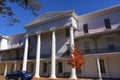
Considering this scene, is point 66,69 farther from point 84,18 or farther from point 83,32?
point 84,18

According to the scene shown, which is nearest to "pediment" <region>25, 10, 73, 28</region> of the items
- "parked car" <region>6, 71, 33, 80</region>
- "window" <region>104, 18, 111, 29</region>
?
"window" <region>104, 18, 111, 29</region>

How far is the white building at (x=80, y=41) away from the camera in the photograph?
20516mm

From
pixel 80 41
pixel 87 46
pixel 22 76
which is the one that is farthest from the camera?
pixel 80 41

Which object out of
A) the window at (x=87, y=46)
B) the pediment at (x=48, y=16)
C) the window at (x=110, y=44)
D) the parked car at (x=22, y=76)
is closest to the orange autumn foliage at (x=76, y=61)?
the window at (x=87, y=46)

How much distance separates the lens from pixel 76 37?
23.3 metres

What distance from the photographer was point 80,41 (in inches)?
952

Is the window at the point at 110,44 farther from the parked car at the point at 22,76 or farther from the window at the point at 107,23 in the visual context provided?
the parked car at the point at 22,76

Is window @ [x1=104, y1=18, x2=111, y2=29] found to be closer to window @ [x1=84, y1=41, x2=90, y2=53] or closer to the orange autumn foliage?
window @ [x1=84, y1=41, x2=90, y2=53]

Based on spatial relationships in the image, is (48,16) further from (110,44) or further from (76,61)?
(110,44)

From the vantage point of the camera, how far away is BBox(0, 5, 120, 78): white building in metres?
20.5

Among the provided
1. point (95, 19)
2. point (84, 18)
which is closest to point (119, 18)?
point (95, 19)

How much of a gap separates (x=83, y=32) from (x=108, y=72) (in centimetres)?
909

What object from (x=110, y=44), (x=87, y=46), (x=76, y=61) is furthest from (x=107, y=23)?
(x=76, y=61)

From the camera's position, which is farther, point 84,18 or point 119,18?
point 84,18
